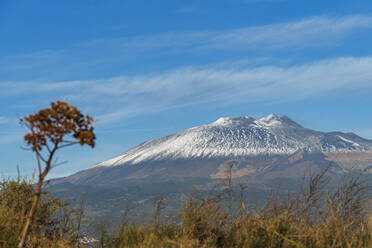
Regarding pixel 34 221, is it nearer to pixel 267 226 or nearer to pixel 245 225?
pixel 245 225

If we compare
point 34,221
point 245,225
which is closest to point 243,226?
point 245,225

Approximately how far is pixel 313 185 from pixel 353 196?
693 mm

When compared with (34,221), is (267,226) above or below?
below

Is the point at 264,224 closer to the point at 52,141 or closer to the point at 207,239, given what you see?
the point at 207,239

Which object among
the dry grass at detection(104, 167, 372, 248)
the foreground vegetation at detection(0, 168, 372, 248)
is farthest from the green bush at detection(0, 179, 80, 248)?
the dry grass at detection(104, 167, 372, 248)

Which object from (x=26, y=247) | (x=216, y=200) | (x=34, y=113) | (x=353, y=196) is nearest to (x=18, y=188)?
(x=26, y=247)

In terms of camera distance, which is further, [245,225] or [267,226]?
[245,225]

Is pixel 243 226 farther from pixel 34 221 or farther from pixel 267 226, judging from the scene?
pixel 34 221

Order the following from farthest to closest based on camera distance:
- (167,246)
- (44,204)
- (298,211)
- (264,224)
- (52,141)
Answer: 1. (44,204)
2. (298,211)
3. (264,224)
4. (167,246)
5. (52,141)

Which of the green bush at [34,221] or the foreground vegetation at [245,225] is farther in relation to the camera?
the green bush at [34,221]

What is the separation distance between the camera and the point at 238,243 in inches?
232

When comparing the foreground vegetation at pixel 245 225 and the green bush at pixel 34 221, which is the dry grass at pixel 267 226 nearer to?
the foreground vegetation at pixel 245 225

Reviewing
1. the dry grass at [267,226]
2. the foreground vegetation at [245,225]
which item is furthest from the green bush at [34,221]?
the dry grass at [267,226]

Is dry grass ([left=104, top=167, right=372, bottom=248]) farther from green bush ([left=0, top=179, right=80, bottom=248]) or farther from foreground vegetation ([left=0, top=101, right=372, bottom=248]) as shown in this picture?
green bush ([left=0, top=179, right=80, bottom=248])
